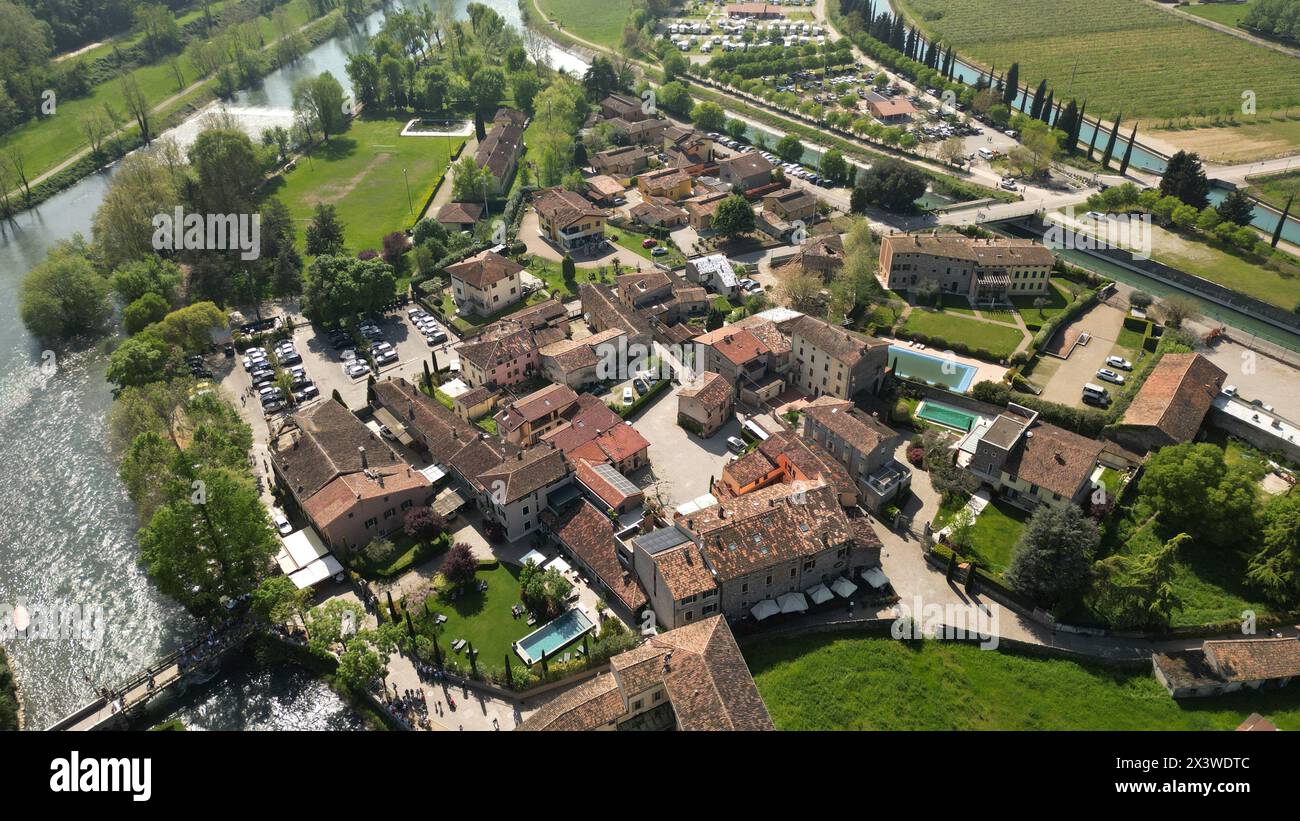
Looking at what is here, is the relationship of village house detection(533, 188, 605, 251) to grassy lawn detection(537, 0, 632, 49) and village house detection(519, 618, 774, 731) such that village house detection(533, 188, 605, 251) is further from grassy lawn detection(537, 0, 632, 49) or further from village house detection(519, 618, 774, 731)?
grassy lawn detection(537, 0, 632, 49)

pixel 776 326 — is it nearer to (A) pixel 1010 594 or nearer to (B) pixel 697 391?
(B) pixel 697 391

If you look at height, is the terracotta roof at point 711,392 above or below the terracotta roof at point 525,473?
below

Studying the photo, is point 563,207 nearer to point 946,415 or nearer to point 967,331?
point 967,331

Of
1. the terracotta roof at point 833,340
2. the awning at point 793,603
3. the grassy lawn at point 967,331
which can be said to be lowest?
the grassy lawn at point 967,331

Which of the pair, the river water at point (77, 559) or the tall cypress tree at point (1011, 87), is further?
the tall cypress tree at point (1011, 87)

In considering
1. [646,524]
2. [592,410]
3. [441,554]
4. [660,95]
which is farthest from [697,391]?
[660,95]

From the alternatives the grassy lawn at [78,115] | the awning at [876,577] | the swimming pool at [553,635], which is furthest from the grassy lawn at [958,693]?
the grassy lawn at [78,115]

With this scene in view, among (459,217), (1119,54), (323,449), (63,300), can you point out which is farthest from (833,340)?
(1119,54)

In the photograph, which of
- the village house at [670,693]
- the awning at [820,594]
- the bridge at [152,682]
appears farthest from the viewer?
the awning at [820,594]

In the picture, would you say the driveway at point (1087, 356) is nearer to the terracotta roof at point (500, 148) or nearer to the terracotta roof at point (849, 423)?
the terracotta roof at point (849, 423)
